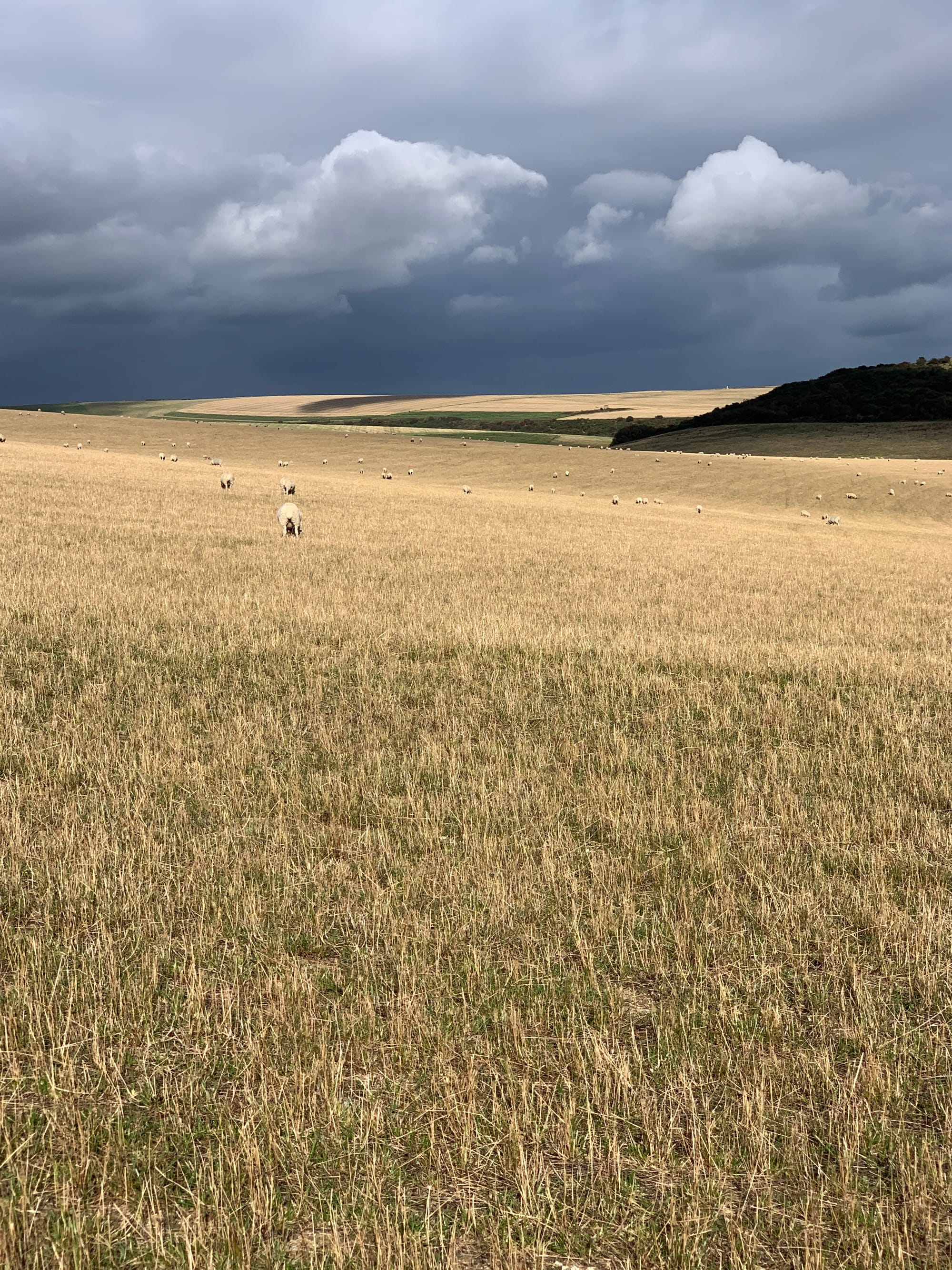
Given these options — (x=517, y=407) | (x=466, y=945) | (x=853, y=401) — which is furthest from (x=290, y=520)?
(x=517, y=407)

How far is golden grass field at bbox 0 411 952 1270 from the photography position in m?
3.17

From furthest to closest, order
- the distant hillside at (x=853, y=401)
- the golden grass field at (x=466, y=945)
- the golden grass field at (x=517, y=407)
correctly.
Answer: the golden grass field at (x=517, y=407)
the distant hillside at (x=853, y=401)
the golden grass field at (x=466, y=945)

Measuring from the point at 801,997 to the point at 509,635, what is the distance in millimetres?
8982

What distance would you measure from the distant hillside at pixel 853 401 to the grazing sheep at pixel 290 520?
84.8 m

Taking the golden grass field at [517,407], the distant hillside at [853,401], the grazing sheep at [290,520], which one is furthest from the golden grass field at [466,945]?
the golden grass field at [517,407]

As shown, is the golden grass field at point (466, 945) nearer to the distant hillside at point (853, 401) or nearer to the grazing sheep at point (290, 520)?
the grazing sheep at point (290, 520)

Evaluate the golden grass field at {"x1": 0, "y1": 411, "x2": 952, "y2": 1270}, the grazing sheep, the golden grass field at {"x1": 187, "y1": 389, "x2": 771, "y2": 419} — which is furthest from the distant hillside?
the golden grass field at {"x1": 0, "y1": 411, "x2": 952, "y2": 1270}

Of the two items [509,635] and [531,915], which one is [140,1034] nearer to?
[531,915]

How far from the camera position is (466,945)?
493cm

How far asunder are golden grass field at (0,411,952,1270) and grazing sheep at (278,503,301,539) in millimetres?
11166

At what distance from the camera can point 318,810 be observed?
694cm

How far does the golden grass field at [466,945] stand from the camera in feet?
10.4

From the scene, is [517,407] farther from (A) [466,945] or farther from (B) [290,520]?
(A) [466,945]

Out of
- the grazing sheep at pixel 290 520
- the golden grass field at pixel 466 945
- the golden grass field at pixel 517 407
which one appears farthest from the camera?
the golden grass field at pixel 517 407
